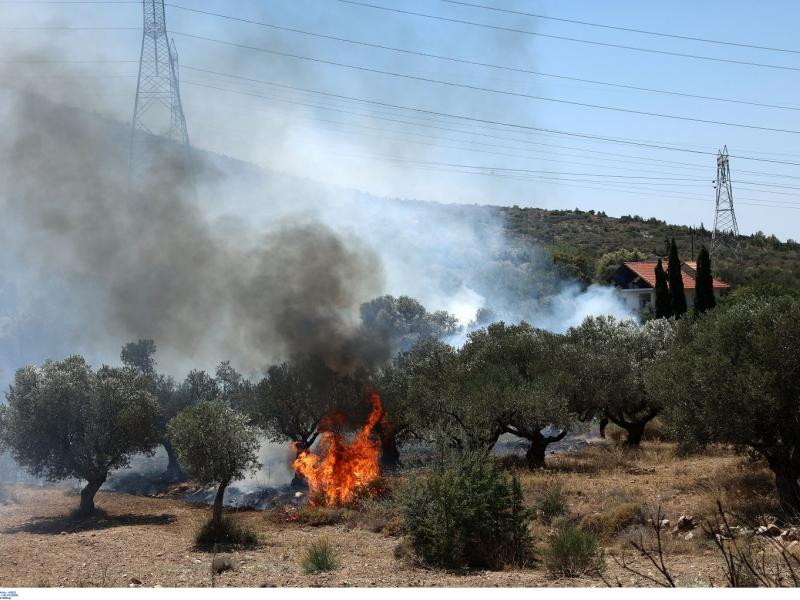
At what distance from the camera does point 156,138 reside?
52.3m

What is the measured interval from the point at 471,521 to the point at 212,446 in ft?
37.7

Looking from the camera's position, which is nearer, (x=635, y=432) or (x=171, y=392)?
(x=635, y=432)

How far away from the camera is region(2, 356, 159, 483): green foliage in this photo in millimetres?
29875

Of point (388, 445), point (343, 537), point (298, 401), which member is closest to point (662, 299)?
point (388, 445)

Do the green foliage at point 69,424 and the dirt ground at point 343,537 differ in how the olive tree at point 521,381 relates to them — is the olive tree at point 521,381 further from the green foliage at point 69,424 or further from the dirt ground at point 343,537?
the green foliage at point 69,424

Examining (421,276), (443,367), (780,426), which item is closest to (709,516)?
(780,426)

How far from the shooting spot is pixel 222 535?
23.6 m

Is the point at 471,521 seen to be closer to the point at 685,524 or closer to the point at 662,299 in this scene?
the point at 685,524

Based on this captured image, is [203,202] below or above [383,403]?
above

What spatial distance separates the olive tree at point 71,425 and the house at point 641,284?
173ft

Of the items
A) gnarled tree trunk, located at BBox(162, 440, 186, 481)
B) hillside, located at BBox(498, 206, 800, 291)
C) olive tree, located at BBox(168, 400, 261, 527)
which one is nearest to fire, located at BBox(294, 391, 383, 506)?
olive tree, located at BBox(168, 400, 261, 527)

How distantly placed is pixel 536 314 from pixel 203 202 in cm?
3054

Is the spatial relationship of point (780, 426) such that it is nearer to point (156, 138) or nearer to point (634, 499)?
point (634, 499)

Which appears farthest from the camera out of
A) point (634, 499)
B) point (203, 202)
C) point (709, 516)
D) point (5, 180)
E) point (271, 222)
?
point (203, 202)
